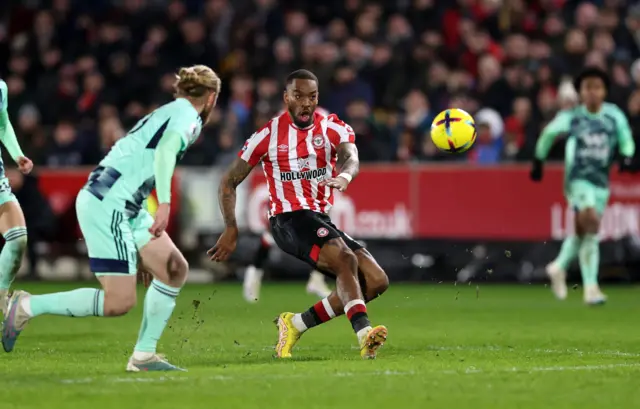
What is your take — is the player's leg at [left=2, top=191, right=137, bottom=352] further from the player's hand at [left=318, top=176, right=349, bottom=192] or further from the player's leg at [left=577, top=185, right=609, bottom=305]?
the player's leg at [left=577, top=185, right=609, bottom=305]

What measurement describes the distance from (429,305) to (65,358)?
6.90m

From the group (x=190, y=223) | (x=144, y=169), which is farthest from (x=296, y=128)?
(x=190, y=223)

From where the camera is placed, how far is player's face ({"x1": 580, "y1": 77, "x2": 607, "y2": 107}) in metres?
14.9

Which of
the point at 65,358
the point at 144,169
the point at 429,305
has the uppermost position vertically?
the point at 144,169

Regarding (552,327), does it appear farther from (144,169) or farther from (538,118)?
(538,118)

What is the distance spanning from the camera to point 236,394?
23.2 feet

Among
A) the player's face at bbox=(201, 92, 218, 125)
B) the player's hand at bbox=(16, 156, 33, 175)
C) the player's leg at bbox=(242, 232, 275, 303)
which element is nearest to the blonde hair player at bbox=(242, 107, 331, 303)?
the player's leg at bbox=(242, 232, 275, 303)

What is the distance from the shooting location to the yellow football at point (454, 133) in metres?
10.7

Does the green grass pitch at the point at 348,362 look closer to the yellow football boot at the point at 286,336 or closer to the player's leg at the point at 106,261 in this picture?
the yellow football boot at the point at 286,336

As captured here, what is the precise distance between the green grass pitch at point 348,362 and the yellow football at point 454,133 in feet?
5.25

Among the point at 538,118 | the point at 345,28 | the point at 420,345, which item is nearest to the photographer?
the point at 420,345

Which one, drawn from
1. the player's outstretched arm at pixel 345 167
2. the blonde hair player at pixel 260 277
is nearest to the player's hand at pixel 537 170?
the blonde hair player at pixel 260 277

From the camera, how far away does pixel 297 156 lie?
977cm

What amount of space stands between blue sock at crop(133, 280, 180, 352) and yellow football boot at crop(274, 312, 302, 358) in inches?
58.5
